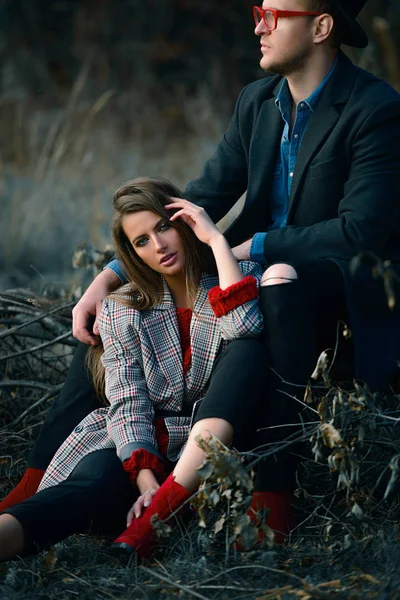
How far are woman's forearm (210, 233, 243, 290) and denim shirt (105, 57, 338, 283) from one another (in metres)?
0.37

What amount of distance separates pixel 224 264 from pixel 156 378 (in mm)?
424

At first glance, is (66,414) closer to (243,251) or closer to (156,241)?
(156,241)

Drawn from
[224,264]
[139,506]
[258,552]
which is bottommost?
[258,552]

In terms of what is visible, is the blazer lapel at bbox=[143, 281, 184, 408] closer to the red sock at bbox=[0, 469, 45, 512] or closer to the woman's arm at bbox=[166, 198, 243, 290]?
the woman's arm at bbox=[166, 198, 243, 290]

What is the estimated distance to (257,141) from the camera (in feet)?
11.1

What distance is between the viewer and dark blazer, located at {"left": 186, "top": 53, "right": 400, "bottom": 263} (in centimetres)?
307

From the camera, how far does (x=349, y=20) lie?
3.23m

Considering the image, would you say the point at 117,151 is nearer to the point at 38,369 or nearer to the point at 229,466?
the point at 38,369

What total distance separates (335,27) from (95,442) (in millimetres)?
1492

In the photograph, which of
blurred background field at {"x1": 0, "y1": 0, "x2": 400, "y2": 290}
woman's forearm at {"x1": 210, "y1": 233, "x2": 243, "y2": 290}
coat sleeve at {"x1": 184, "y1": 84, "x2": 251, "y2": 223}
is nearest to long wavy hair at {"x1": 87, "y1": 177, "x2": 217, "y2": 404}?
woman's forearm at {"x1": 210, "y1": 233, "x2": 243, "y2": 290}

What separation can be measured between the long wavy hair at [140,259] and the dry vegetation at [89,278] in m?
0.52

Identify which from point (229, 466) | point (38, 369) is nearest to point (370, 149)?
point (229, 466)

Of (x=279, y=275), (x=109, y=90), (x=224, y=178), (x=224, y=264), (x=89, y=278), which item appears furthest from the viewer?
(x=109, y=90)

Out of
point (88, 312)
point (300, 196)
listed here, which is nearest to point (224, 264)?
point (300, 196)
